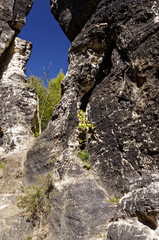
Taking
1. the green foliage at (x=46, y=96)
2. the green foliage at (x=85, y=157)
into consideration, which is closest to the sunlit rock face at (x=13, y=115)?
the green foliage at (x=85, y=157)

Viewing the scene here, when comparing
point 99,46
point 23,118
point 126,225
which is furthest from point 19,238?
point 99,46

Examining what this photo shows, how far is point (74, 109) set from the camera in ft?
16.9

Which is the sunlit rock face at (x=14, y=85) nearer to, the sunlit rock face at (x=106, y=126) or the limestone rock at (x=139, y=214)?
the sunlit rock face at (x=106, y=126)

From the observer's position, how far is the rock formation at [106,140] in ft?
9.99

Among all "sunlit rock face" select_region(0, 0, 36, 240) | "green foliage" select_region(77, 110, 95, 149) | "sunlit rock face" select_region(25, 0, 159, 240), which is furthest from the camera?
"green foliage" select_region(77, 110, 95, 149)

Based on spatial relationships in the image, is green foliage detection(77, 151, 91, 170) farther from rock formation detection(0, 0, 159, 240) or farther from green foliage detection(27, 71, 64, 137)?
green foliage detection(27, 71, 64, 137)

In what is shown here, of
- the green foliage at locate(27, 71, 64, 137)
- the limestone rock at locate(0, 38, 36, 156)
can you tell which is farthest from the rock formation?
the green foliage at locate(27, 71, 64, 137)

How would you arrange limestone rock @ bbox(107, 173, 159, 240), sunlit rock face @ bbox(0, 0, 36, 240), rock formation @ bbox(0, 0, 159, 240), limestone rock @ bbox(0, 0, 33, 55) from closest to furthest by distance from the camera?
limestone rock @ bbox(107, 173, 159, 240), rock formation @ bbox(0, 0, 159, 240), sunlit rock face @ bbox(0, 0, 36, 240), limestone rock @ bbox(0, 0, 33, 55)

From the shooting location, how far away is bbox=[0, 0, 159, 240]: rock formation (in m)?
3.04

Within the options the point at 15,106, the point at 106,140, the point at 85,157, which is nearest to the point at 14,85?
the point at 15,106

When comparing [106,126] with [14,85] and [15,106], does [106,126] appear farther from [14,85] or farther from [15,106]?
[14,85]

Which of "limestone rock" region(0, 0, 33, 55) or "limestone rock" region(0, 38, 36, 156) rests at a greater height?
"limestone rock" region(0, 0, 33, 55)

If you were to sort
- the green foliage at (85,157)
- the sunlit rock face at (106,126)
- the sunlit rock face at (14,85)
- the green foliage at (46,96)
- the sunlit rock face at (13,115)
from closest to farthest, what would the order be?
the sunlit rock face at (106,126) < the green foliage at (85,157) < the sunlit rock face at (13,115) < the sunlit rock face at (14,85) < the green foliage at (46,96)

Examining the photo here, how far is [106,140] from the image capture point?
13.3 ft
